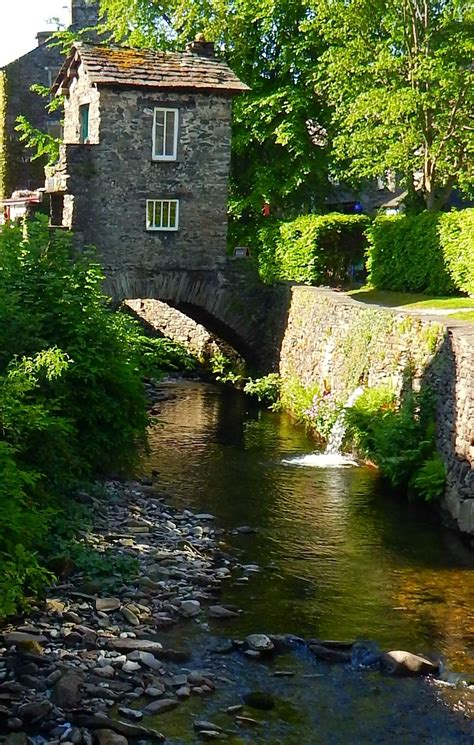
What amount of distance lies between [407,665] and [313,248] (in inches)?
733

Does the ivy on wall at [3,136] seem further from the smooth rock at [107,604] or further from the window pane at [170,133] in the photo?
A: the smooth rock at [107,604]

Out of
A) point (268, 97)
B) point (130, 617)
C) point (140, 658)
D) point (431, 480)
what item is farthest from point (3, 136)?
point (140, 658)

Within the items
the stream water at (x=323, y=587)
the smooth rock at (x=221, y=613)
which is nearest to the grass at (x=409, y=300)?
the stream water at (x=323, y=587)

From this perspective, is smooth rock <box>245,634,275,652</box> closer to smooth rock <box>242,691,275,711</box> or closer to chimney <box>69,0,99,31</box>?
smooth rock <box>242,691,275,711</box>

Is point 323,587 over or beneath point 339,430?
beneath

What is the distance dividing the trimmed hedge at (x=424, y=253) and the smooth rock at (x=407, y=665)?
15.3 metres

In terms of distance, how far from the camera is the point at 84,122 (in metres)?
28.4

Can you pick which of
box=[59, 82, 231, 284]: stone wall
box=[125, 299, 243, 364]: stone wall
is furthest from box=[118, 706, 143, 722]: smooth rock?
box=[125, 299, 243, 364]: stone wall

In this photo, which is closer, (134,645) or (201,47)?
(134,645)

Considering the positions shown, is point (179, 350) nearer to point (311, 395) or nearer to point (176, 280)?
point (176, 280)

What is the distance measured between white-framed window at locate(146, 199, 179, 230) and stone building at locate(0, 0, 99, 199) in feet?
59.6

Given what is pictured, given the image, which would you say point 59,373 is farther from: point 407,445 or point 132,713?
point 407,445

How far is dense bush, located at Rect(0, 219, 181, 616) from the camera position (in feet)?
42.3

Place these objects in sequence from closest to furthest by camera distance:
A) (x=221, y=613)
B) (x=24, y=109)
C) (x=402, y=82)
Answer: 1. (x=221, y=613)
2. (x=402, y=82)
3. (x=24, y=109)
